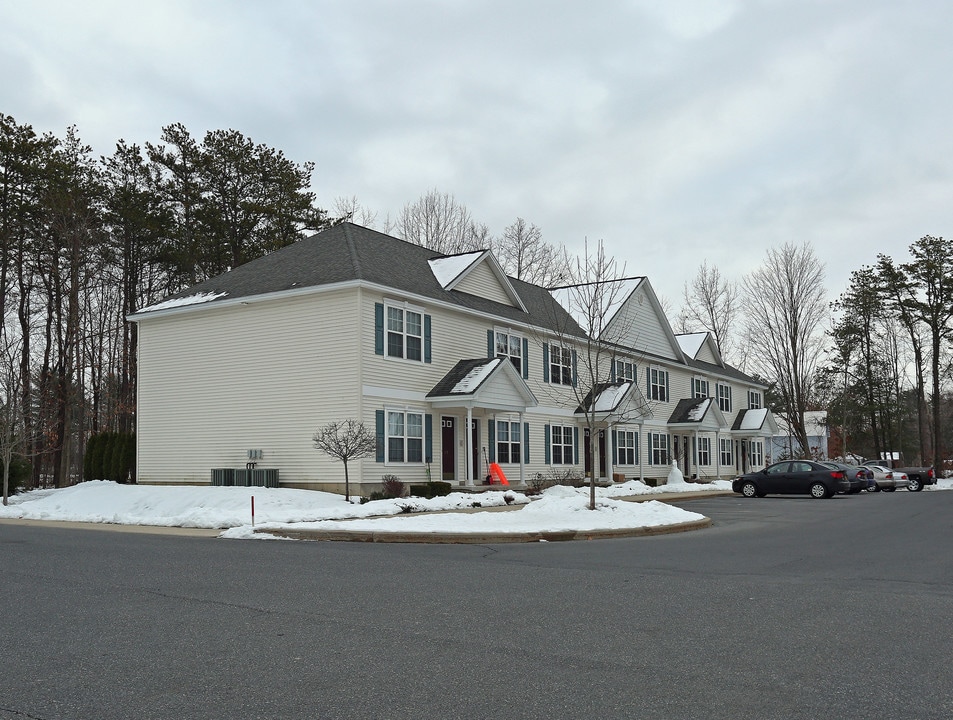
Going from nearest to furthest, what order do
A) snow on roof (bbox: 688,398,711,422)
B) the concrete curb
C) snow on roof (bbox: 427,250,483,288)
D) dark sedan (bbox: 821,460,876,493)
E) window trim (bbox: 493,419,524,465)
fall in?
the concrete curb < snow on roof (bbox: 427,250,483,288) < window trim (bbox: 493,419,524,465) < dark sedan (bbox: 821,460,876,493) < snow on roof (bbox: 688,398,711,422)

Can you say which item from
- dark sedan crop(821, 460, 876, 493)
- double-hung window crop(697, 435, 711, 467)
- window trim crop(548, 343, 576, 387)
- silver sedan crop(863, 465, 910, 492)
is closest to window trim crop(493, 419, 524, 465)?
window trim crop(548, 343, 576, 387)

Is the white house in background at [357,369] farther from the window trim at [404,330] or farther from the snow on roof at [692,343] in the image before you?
the snow on roof at [692,343]

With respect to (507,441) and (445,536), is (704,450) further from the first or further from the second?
(445,536)

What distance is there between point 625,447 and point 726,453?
13.8 metres

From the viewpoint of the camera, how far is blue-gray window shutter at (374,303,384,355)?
27406mm

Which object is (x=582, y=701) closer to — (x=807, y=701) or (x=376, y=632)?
(x=807, y=701)

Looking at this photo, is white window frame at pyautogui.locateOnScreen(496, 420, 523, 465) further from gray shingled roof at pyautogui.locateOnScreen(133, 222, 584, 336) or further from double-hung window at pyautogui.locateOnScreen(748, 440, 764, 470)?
double-hung window at pyautogui.locateOnScreen(748, 440, 764, 470)

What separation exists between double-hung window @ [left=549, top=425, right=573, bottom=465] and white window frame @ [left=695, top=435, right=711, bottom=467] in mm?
13982

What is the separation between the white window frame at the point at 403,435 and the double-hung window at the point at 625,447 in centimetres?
1482

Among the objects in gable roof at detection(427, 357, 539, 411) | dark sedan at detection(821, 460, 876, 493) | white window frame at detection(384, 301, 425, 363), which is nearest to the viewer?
white window frame at detection(384, 301, 425, 363)

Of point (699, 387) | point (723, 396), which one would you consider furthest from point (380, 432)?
point (723, 396)

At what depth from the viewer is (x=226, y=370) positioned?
2928 centimetres

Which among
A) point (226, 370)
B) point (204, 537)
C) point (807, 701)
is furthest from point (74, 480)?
point (807, 701)

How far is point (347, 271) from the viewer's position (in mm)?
27562
